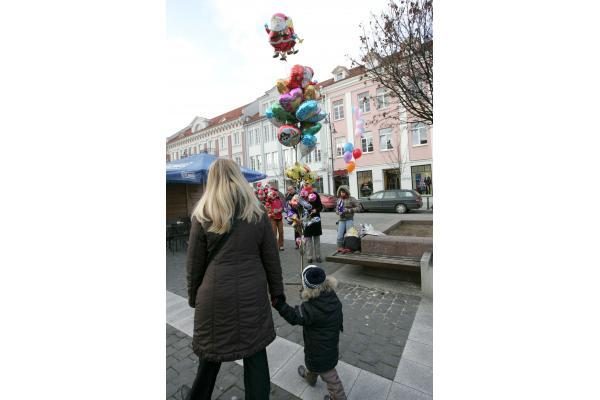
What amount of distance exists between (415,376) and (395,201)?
552 inches

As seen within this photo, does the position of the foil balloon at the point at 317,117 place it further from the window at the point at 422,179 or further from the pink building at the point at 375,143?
the window at the point at 422,179

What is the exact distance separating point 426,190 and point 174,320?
20.1 metres

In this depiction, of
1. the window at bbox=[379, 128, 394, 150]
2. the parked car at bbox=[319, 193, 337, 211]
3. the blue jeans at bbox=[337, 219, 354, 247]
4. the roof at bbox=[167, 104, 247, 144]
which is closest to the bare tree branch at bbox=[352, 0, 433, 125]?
the blue jeans at bbox=[337, 219, 354, 247]

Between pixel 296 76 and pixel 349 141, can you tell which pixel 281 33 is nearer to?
pixel 296 76

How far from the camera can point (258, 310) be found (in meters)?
1.69

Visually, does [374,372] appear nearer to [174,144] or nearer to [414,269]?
[414,269]

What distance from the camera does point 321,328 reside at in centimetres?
200

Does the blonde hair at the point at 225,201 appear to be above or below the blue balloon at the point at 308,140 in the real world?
below

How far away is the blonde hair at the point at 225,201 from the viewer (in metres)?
1.64

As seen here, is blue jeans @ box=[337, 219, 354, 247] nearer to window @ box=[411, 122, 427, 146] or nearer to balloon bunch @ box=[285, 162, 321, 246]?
balloon bunch @ box=[285, 162, 321, 246]

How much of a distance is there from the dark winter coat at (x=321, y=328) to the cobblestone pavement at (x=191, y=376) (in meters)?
0.41

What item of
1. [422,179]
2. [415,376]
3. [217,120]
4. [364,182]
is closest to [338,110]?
[364,182]

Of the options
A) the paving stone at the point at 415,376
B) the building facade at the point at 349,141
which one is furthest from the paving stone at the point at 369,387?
the building facade at the point at 349,141

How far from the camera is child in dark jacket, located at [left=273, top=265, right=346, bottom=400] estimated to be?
195 centimetres
